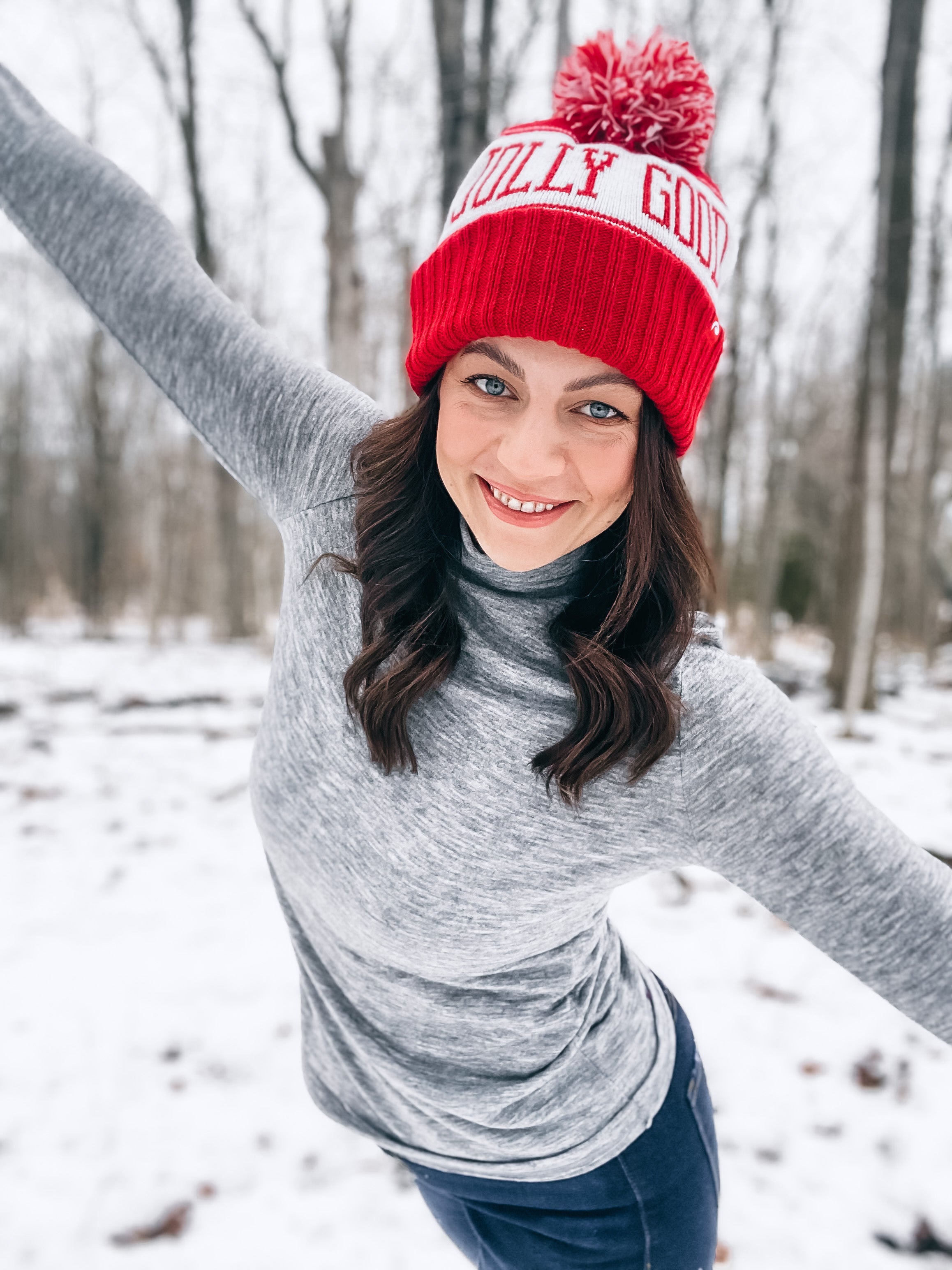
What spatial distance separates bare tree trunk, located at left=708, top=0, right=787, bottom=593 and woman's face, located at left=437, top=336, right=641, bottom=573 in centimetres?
639

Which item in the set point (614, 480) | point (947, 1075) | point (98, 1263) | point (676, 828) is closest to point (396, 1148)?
point (676, 828)

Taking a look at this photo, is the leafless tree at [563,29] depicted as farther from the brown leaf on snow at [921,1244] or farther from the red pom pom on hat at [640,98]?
the brown leaf on snow at [921,1244]

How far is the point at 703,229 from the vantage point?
103 centimetres

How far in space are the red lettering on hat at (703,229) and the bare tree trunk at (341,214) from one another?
4.72 meters

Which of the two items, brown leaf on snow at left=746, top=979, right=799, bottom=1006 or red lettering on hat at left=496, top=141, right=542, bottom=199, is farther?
brown leaf on snow at left=746, top=979, right=799, bottom=1006

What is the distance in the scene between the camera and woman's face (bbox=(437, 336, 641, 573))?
36.8 inches

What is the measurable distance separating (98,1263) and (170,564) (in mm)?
20664

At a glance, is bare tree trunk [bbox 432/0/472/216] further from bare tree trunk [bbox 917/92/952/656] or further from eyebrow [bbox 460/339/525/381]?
bare tree trunk [bbox 917/92/952/656]

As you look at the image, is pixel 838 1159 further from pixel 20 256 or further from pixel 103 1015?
pixel 20 256

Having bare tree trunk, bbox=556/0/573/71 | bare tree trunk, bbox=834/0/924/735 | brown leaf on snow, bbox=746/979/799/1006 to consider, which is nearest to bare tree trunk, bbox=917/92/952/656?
bare tree trunk, bbox=834/0/924/735

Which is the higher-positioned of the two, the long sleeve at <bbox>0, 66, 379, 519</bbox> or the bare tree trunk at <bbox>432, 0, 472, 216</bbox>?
the bare tree trunk at <bbox>432, 0, 472, 216</bbox>

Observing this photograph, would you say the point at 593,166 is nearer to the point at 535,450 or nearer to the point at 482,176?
the point at 482,176

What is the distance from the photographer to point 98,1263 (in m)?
1.86

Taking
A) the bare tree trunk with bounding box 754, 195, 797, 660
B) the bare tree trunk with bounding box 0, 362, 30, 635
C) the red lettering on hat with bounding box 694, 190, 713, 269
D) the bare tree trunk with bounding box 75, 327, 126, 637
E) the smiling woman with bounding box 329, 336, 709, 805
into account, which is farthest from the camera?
the bare tree trunk with bounding box 0, 362, 30, 635
